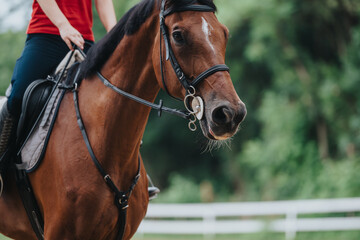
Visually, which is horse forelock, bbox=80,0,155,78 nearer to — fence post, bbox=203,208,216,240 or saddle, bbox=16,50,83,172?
saddle, bbox=16,50,83,172

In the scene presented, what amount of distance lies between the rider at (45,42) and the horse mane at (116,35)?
217 millimetres

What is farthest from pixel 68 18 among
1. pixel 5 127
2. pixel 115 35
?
pixel 5 127

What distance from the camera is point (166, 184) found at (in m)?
29.4

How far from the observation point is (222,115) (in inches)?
121

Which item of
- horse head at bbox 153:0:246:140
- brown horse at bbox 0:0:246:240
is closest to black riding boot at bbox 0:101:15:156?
Result: brown horse at bbox 0:0:246:240

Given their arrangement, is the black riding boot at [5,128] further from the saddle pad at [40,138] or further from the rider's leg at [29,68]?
the saddle pad at [40,138]

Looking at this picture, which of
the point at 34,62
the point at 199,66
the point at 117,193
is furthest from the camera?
the point at 34,62

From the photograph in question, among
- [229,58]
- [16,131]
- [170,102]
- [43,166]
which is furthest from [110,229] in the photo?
[170,102]

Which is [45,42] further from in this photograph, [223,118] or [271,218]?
[271,218]

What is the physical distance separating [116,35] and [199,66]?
0.91 meters

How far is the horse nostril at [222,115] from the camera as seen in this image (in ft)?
9.89

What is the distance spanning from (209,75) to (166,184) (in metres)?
26.6

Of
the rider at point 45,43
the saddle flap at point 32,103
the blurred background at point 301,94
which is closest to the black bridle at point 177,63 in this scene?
the rider at point 45,43

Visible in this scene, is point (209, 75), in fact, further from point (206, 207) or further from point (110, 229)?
point (206, 207)
